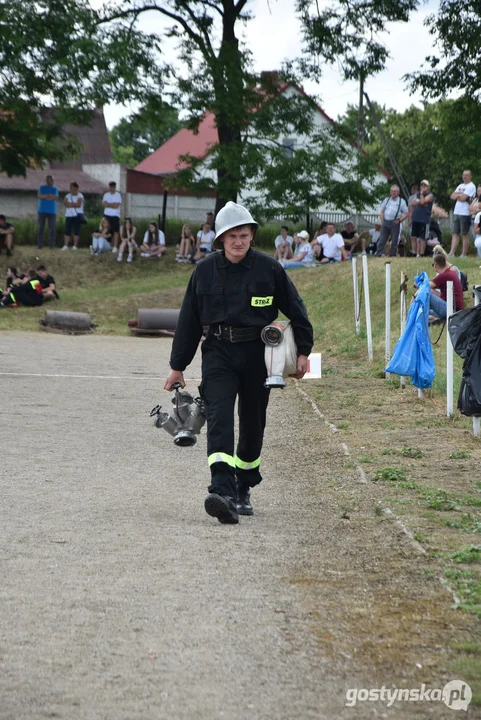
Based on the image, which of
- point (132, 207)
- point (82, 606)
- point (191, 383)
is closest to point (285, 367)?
point (82, 606)

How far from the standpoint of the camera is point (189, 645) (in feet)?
15.2

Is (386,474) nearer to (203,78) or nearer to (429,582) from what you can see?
(429,582)

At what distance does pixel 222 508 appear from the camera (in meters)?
6.88

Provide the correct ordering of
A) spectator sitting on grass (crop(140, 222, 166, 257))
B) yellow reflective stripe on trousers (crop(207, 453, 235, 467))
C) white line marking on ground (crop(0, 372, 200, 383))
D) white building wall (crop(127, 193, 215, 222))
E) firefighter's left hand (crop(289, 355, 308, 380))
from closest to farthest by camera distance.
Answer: yellow reflective stripe on trousers (crop(207, 453, 235, 467)) < firefighter's left hand (crop(289, 355, 308, 380)) < white line marking on ground (crop(0, 372, 200, 383)) < spectator sitting on grass (crop(140, 222, 166, 257)) < white building wall (crop(127, 193, 215, 222))

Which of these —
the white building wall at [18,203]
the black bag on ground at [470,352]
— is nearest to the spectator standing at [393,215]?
the black bag on ground at [470,352]

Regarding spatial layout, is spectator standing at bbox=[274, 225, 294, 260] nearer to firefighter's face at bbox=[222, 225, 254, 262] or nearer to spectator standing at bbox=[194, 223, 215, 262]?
spectator standing at bbox=[194, 223, 215, 262]

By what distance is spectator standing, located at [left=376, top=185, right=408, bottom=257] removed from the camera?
2516cm

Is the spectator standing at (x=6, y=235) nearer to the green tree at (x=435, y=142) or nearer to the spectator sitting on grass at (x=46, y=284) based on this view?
the spectator sitting on grass at (x=46, y=284)

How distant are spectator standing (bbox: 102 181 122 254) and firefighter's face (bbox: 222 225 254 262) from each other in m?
26.2

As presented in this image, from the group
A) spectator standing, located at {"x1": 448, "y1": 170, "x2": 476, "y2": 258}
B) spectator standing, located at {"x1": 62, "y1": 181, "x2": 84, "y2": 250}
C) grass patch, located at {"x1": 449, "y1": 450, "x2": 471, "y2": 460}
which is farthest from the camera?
spectator standing, located at {"x1": 62, "y1": 181, "x2": 84, "y2": 250}

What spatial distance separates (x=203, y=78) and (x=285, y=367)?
2670cm

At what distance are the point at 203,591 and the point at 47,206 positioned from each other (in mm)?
28770

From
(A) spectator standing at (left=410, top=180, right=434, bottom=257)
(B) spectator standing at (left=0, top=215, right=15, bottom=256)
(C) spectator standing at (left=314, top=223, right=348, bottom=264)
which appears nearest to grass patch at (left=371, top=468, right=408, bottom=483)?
(A) spectator standing at (left=410, top=180, right=434, bottom=257)

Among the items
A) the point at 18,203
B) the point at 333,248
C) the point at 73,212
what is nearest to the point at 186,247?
the point at 73,212
